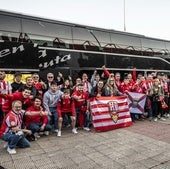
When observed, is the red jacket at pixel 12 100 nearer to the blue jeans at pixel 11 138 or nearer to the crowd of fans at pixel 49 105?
the crowd of fans at pixel 49 105

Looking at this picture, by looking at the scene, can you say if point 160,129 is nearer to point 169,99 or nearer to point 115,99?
point 115,99

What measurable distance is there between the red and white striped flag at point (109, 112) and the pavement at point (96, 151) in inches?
9.9

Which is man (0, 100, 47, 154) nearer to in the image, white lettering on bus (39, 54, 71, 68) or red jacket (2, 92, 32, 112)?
red jacket (2, 92, 32, 112)

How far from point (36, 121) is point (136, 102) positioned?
148 inches

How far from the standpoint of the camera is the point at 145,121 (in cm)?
822

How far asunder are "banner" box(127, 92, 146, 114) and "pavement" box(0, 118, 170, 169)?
147 centimetres

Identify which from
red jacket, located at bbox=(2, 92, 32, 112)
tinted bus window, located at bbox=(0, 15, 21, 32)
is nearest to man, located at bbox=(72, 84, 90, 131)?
red jacket, located at bbox=(2, 92, 32, 112)

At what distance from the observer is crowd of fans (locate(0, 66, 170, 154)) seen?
5207 mm

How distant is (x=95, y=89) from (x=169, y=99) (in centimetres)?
364

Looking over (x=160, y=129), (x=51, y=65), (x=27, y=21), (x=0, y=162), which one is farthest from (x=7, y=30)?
(x=160, y=129)

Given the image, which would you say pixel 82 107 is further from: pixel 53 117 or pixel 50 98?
pixel 50 98

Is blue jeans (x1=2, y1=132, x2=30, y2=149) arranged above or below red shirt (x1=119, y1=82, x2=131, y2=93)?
below

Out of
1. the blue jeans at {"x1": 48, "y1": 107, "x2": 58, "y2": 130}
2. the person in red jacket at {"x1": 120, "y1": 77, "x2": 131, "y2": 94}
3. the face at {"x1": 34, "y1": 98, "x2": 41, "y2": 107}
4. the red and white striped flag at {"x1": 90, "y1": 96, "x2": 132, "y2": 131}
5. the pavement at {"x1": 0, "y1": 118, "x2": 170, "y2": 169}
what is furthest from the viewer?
the person in red jacket at {"x1": 120, "y1": 77, "x2": 131, "y2": 94}

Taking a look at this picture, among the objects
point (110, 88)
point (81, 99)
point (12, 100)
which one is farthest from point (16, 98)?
point (110, 88)
